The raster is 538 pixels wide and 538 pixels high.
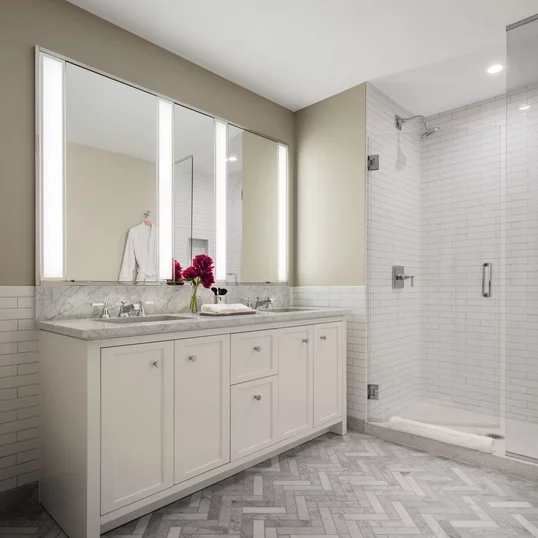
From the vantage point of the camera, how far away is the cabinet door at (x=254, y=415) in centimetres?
214

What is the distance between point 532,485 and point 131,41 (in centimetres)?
344

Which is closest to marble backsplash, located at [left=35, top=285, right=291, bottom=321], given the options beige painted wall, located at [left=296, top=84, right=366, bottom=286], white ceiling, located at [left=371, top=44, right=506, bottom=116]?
beige painted wall, located at [left=296, top=84, right=366, bottom=286]

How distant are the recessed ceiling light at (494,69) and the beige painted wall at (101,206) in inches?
97.6

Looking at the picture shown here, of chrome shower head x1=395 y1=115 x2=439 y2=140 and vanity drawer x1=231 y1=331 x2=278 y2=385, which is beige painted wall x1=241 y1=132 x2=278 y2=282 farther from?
chrome shower head x1=395 y1=115 x2=439 y2=140

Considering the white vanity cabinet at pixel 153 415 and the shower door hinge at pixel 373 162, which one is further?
the shower door hinge at pixel 373 162

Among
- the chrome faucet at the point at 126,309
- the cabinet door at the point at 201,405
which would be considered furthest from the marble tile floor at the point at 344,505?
the chrome faucet at the point at 126,309

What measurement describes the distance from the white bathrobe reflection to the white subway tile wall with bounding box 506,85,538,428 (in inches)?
86.7

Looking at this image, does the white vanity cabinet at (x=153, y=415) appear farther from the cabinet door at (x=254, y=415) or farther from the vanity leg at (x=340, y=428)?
the vanity leg at (x=340, y=428)

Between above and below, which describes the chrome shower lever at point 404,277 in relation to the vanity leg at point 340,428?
above

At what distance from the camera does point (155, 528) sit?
69.2 inches

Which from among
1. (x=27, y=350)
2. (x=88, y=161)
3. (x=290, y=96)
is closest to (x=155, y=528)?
(x=27, y=350)

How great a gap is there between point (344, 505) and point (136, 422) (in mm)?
1098

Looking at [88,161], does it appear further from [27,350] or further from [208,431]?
[208,431]

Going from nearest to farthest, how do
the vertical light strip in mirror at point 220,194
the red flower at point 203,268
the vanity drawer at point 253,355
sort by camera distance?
the vanity drawer at point 253,355 < the red flower at point 203,268 < the vertical light strip in mirror at point 220,194
